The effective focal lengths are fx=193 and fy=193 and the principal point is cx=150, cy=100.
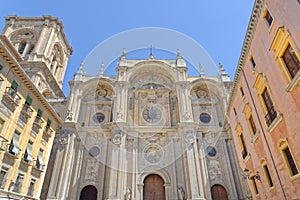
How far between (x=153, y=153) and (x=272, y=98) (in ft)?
47.6

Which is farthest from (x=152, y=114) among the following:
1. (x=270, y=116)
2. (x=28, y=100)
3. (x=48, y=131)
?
(x=270, y=116)

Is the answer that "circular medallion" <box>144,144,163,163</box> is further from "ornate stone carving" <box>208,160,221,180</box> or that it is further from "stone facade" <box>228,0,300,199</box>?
"stone facade" <box>228,0,300,199</box>

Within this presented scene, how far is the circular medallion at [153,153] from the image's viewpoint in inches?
841

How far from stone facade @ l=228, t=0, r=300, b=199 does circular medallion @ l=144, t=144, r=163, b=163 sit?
9.78 metres

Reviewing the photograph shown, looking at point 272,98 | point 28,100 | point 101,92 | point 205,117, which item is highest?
point 101,92

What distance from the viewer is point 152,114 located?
2484 centimetres

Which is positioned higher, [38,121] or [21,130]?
[38,121]

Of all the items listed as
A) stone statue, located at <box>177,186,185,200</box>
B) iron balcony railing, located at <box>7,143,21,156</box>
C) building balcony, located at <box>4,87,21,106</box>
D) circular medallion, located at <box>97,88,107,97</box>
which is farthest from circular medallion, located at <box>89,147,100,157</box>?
building balcony, located at <box>4,87,21,106</box>

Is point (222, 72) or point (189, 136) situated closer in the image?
point (189, 136)

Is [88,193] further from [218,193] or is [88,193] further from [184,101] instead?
[184,101]

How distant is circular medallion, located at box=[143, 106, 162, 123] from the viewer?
24.4 meters

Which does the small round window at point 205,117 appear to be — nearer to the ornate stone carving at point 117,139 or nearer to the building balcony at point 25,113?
the ornate stone carving at point 117,139

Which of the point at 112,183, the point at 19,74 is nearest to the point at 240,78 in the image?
the point at 112,183

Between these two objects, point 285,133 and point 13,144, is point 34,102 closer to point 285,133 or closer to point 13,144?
point 13,144
